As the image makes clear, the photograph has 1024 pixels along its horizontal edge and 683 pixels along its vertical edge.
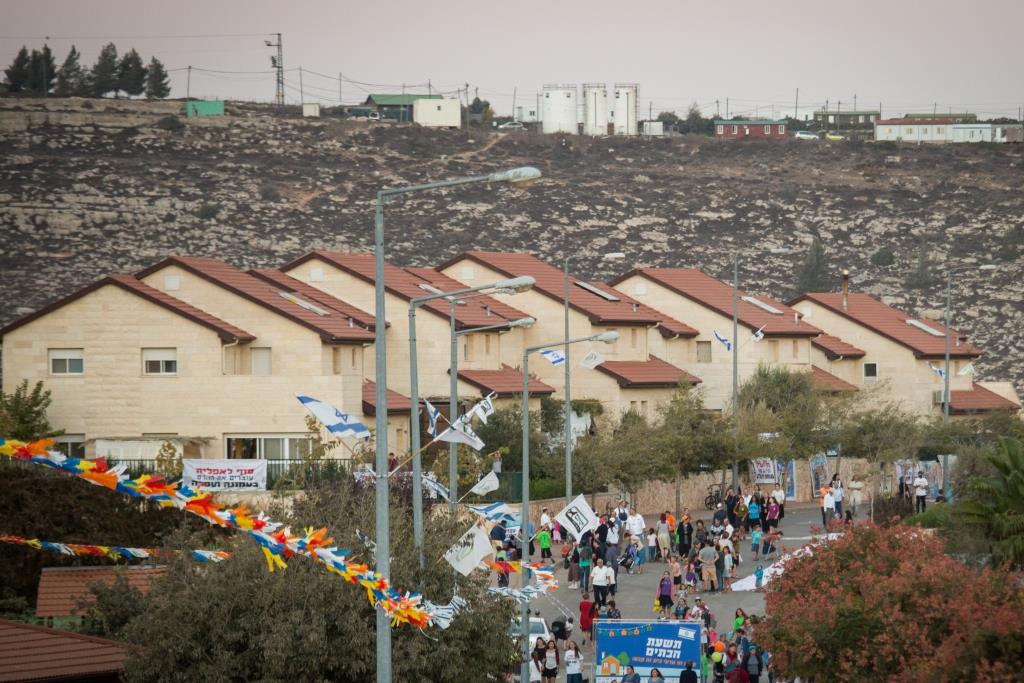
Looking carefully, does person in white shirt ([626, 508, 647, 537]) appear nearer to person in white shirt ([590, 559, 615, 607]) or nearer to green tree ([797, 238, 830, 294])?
person in white shirt ([590, 559, 615, 607])

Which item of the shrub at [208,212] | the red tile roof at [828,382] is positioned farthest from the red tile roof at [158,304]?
the shrub at [208,212]

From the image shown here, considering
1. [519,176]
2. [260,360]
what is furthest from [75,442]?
[519,176]

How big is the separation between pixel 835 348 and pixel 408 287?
26.3 metres

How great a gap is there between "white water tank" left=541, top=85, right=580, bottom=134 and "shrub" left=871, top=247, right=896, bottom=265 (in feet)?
143

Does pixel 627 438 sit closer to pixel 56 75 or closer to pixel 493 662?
pixel 493 662

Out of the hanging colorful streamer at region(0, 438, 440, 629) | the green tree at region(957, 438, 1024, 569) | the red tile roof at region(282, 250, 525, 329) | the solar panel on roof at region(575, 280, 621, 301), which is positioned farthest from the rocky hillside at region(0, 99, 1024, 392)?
the hanging colorful streamer at region(0, 438, 440, 629)

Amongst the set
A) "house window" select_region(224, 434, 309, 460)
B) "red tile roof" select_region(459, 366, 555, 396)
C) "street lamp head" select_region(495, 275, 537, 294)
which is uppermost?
"street lamp head" select_region(495, 275, 537, 294)

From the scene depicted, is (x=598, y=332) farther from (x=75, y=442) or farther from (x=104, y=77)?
(x=104, y=77)

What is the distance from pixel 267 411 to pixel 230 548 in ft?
85.5

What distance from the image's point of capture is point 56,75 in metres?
168

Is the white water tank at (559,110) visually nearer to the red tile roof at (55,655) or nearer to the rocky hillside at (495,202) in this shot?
the rocky hillside at (495,202)

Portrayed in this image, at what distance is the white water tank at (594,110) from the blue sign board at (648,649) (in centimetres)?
14053

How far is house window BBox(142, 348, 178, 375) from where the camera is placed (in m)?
55.2

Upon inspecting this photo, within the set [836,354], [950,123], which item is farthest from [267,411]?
[950,123]
